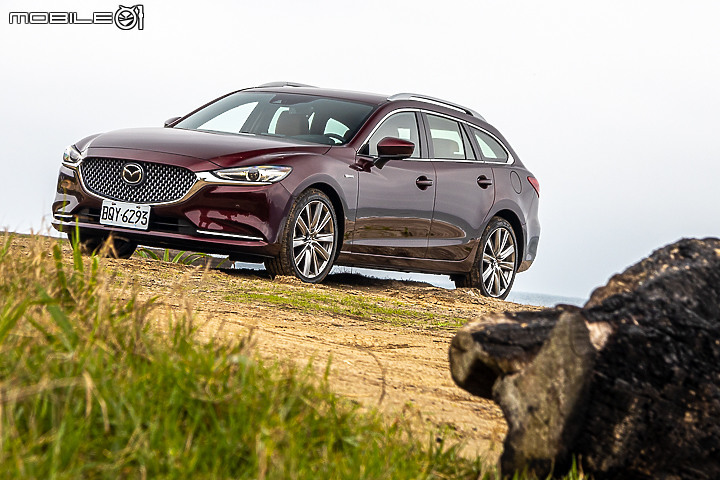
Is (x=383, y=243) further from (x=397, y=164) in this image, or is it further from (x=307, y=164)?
(x=307, y=164)

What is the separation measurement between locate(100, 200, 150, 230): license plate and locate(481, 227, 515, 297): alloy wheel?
4.10 meters

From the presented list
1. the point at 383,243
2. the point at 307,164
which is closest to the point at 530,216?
the point at 383,243

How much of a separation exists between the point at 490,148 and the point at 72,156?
15.3 feet

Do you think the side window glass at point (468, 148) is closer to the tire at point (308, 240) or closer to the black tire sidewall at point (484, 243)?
the black tire sidewall at point (484, 243)

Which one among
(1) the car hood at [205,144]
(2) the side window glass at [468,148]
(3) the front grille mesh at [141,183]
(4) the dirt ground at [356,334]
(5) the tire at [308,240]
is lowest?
(4) the dirt ground at [356,334]

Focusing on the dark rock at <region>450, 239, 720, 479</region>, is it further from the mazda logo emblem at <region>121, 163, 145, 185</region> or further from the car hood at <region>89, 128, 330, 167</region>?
the mazda logo emblem at <region>121, 163, 145, 185</region>

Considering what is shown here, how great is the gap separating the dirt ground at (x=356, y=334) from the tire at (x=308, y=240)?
0.18 metres

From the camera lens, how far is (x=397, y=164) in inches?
353

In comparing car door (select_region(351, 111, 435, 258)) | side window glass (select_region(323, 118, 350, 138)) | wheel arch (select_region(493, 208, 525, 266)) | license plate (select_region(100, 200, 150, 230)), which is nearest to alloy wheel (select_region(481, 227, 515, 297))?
wheel arch (select_region(493, 208, 525, 266))

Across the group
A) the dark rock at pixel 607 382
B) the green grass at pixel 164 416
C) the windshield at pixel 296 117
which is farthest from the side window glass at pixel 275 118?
the dark rock at pixel 607 382

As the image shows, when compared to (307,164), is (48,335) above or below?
below

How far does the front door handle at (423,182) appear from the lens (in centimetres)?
917

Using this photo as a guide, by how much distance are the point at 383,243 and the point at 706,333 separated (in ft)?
18.4

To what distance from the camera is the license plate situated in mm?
7730
